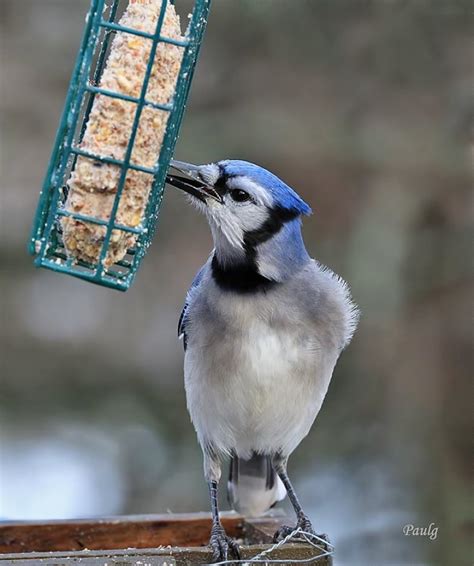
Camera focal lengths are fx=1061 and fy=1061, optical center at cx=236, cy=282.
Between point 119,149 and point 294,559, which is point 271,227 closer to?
point 119,149

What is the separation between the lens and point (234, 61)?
5.89 m

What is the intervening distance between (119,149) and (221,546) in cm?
127

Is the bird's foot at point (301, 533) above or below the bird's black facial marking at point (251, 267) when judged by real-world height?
below

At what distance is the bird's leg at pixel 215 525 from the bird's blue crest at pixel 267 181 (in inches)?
39.0

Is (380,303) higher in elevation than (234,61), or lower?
lower

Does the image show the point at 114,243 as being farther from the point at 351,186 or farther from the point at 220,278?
the point at 351,186

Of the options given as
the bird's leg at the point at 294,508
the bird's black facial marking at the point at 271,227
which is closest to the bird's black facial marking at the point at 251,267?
the bird's black facial marking at the point at 271,227

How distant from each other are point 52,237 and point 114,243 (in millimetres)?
198

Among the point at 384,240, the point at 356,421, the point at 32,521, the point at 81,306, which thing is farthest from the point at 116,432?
the point at 32,521

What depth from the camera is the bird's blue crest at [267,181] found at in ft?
11.3

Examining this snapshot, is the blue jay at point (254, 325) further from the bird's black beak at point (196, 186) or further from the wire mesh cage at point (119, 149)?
the wire mesh cage at point (119, 149)

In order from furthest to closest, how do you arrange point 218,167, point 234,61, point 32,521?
point 234,61
point 32,521
point 218,167

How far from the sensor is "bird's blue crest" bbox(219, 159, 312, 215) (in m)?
3.46

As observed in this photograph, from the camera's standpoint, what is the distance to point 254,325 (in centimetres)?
366
